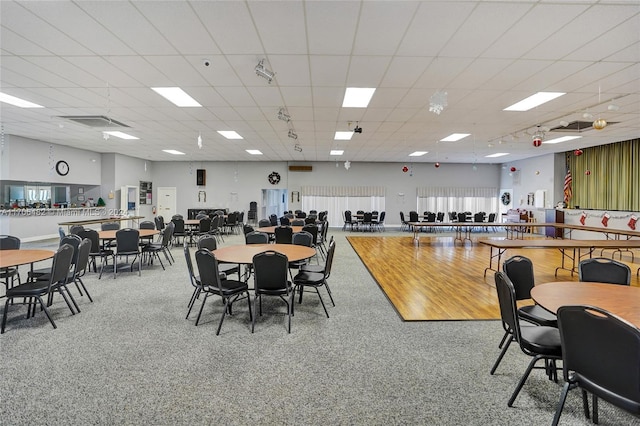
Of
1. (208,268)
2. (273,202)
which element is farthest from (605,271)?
(273,202)

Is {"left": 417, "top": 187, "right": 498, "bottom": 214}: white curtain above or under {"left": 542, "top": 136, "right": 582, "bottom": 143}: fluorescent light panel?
under

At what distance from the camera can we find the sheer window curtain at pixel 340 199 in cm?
1573

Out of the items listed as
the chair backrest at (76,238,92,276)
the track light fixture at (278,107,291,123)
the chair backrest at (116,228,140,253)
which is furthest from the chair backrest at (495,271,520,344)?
the chair backrest at (116,228,140,253)

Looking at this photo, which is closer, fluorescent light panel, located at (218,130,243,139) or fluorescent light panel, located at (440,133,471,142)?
fluorescent light panel, located at (218,130,243,139)

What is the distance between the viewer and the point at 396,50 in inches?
152

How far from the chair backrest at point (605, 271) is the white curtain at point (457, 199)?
42.2 feet

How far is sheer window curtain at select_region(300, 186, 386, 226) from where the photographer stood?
619 inches

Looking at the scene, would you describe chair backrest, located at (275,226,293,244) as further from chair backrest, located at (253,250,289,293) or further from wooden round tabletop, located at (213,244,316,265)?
chair backrest, located at (253,250,289,293)

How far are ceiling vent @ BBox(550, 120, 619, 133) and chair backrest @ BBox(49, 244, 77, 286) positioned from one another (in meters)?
10.2

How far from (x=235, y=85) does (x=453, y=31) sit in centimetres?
333

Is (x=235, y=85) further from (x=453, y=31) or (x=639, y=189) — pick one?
(x=639, y=189)

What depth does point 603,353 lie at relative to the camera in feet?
5.61

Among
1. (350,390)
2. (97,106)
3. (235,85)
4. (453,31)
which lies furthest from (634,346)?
(97,106)

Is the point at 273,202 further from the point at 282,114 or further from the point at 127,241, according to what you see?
the point at 127,241
